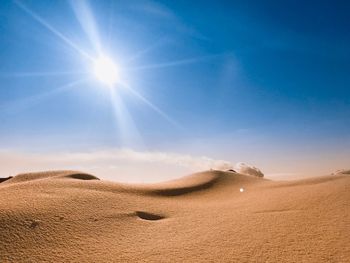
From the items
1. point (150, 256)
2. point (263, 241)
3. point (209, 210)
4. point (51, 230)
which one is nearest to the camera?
point (150, 256)

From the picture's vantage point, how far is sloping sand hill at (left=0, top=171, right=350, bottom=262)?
474 centimetres

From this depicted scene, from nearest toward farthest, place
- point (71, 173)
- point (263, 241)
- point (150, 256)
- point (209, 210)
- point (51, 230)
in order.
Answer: point (150, 256)
point (263, 241)
point (51, 230)
point (209, 210)
point (71, 173)

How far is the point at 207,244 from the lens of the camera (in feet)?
17.1

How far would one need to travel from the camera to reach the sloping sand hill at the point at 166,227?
187 inches

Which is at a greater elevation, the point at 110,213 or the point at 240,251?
the point at 110,213

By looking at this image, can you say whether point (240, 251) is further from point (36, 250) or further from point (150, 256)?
point (36, 250)

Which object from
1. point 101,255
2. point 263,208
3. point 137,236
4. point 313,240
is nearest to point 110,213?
point 137,236

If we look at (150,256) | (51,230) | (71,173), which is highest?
(71,173)

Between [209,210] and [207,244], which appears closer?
[207,244]

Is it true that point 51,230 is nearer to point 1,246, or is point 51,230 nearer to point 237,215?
point 1,246

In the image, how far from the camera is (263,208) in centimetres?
723

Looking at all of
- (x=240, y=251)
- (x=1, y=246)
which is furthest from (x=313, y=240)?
(x=1, y=246)

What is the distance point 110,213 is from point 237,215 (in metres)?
2.96

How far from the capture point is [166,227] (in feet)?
20.5
